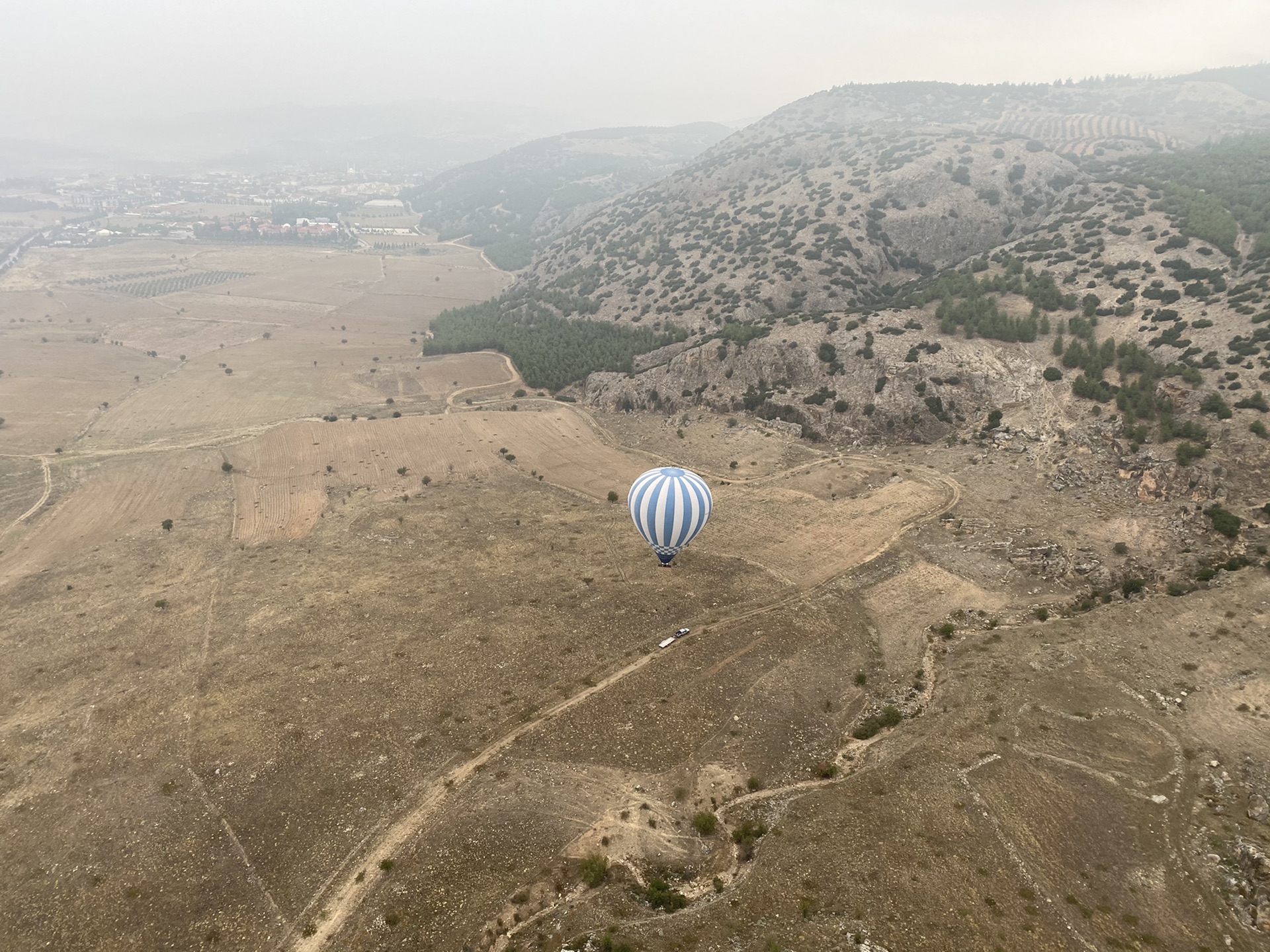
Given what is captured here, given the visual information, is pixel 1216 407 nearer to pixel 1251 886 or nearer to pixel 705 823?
pixel 1251 886

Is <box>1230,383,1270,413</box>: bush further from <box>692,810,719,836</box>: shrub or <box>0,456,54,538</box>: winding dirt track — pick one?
<box>0,456,54,538</box>: winding dirt track

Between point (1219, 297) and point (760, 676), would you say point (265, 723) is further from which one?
point (1219, 297)

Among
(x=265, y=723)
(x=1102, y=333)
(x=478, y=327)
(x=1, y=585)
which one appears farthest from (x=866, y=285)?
(x=1, y=585)

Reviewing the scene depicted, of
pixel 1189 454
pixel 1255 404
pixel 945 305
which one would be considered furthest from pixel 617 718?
pixel 945 305

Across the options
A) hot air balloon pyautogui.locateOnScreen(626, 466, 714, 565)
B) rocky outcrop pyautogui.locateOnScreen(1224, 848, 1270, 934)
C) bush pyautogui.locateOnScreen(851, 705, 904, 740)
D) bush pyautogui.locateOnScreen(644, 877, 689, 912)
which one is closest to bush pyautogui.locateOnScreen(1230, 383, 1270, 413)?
rocky outcrop pyautogui.locateOnScreen(1224, 848, 1270, 934)

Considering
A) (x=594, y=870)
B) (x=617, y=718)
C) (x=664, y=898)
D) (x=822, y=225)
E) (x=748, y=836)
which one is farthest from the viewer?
(x=822, y=225)

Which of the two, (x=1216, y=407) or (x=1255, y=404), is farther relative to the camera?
(x=1216, y=407)

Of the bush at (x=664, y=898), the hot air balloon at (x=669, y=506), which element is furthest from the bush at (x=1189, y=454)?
the bush at (x=664, y=898)

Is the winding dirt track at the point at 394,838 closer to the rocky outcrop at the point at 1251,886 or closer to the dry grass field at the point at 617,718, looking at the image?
the dry grass field at the point at 617,718
